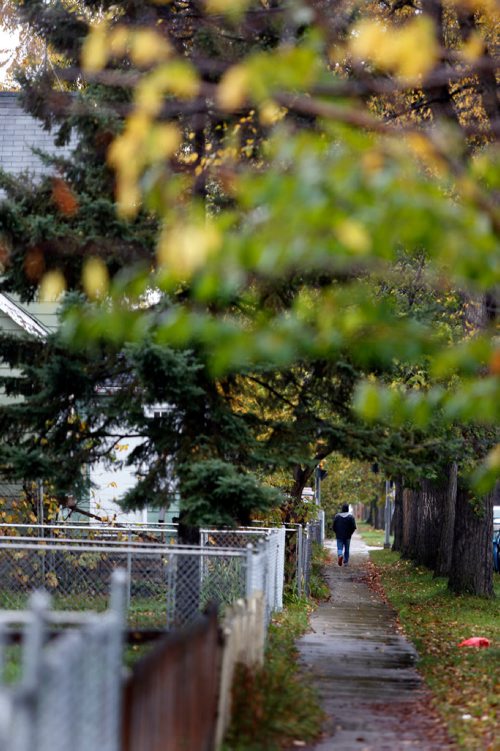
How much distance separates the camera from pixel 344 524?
105 feet

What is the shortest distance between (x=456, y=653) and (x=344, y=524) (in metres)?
17.5

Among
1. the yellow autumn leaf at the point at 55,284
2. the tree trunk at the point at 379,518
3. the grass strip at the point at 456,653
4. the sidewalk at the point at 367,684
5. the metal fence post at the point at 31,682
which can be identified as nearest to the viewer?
the metal fence post at the point at 31,682

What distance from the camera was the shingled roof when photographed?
22797 mm

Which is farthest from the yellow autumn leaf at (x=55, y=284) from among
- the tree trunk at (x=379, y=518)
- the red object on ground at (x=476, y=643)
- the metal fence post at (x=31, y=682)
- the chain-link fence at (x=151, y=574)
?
the tree trunk at (x=379, y=518)

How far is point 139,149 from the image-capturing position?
17.9 feet

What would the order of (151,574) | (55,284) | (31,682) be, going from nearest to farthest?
(31,682) → (55,284) → (151,574)

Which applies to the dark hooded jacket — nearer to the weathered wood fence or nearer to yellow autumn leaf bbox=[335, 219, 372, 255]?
the weathered wood fence

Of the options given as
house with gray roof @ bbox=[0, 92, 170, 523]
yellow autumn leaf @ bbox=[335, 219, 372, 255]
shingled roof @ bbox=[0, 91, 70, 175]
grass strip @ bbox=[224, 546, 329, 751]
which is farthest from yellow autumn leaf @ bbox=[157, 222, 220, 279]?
shingled roof @ bbox=[0, 91, 70, 175]

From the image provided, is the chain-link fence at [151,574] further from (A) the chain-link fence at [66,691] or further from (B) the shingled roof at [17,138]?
(B) the shingled roof at [17,138]

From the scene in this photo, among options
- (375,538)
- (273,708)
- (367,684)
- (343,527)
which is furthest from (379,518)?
(273,708)

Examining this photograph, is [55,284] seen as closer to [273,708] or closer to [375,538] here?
[273,708]

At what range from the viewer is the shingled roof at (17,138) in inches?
898

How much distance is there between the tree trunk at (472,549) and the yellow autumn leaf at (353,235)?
1735 cm

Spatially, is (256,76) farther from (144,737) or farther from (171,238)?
(144,737)
